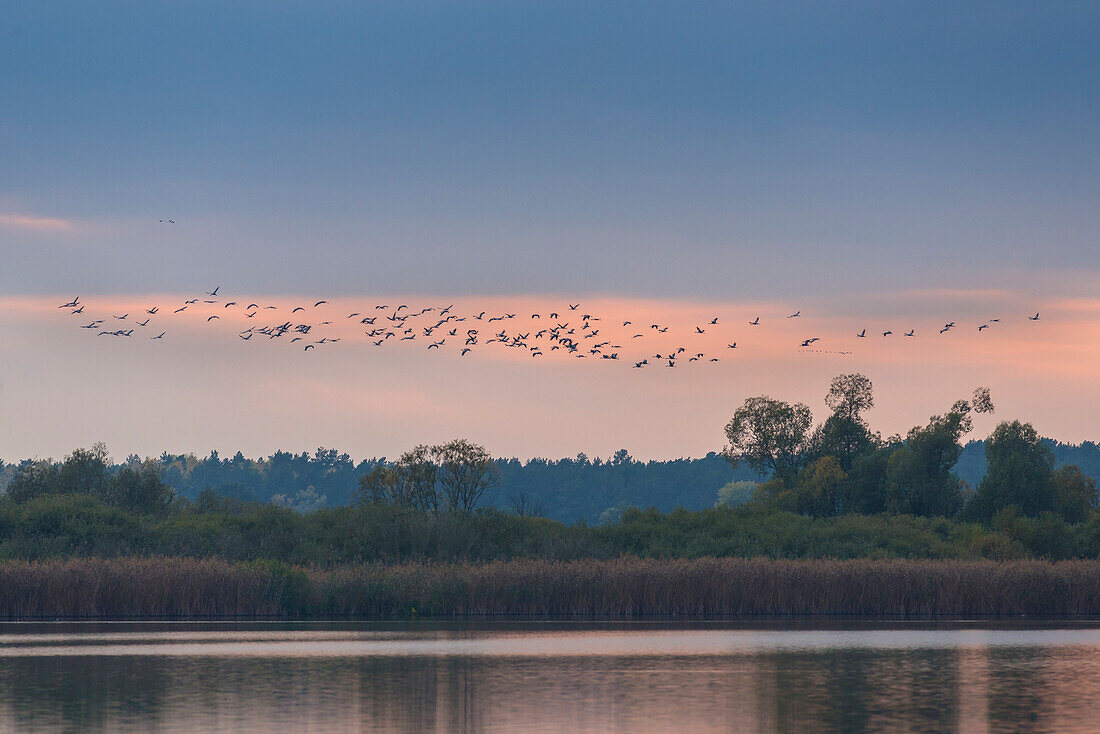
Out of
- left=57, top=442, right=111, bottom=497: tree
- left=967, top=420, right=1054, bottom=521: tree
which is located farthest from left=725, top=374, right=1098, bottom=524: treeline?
left=57, top=442, right=111, bottom=497: tree

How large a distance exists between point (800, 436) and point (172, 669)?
8633 cm

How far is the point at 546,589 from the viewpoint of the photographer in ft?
189

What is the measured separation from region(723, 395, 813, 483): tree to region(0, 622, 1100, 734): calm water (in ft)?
216

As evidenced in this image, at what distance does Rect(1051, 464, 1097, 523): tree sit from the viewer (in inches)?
3839

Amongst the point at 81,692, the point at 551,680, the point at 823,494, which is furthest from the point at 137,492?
the point at 551,680

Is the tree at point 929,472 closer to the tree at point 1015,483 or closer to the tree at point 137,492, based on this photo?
the tree at point 1015,483

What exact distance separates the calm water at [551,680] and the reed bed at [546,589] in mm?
5981

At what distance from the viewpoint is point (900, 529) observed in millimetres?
82750

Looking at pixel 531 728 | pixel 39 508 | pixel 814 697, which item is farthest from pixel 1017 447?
pixel 531 728

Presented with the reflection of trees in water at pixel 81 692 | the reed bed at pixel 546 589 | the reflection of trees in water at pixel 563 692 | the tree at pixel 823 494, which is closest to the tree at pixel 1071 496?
the tree at pixel 823 494

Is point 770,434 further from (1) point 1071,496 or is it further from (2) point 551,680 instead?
(2) point 551,680

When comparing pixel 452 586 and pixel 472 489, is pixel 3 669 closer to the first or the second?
pixel 452 586

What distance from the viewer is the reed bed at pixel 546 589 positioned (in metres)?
54.9

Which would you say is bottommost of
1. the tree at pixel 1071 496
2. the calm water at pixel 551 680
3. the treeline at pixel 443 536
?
the calm water at pixel 551 680
